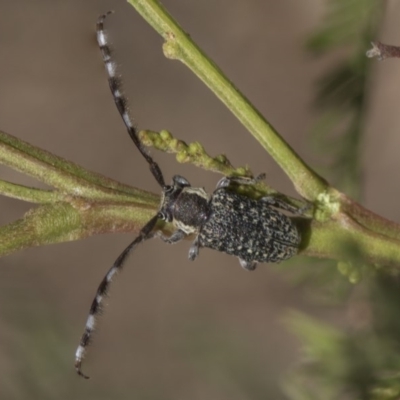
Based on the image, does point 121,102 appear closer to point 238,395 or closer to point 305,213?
point 305,213

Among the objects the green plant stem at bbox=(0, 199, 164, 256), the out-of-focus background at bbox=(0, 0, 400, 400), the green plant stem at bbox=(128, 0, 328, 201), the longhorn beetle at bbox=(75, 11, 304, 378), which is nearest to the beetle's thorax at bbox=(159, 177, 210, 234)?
the longhorn beetle at bbox=(75, 11, 304, 378)

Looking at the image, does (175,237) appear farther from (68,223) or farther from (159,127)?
(159,127)

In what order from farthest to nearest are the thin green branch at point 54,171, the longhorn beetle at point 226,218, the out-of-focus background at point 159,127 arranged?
the out-of-focus background at point 159,127
the longhorn beetle at point 226,218
the thin green branch at point 54,171

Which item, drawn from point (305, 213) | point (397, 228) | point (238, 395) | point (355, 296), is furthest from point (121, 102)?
point (238, 395)

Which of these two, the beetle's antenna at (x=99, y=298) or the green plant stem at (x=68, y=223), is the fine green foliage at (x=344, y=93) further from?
the green plant stem at (x=68, y=223)

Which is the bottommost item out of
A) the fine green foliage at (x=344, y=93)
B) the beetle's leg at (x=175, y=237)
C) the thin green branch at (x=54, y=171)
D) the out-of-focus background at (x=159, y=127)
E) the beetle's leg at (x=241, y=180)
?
the thin green branch at (x=54, y=171)

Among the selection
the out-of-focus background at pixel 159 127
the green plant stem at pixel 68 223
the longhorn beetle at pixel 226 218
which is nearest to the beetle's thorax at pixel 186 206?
the longhorn beetle at pixel 226 218
